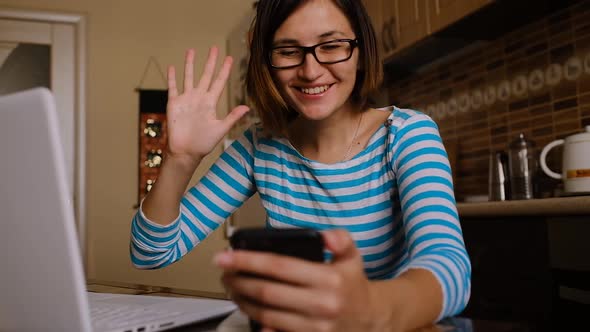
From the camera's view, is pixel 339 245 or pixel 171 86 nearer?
pixel 339 245

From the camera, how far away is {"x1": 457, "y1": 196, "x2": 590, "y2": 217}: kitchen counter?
150 centimetres

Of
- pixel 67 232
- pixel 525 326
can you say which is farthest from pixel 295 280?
pixel 525 326

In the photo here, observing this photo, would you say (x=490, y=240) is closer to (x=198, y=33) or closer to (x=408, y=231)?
(x=408, y=231)

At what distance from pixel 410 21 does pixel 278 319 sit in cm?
229

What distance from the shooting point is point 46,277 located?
1.68 ft

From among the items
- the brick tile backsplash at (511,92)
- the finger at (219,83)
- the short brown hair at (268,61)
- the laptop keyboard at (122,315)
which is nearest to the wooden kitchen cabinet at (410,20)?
the brick tile backsplash at (511,92)

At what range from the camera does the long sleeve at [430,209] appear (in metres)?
0.65

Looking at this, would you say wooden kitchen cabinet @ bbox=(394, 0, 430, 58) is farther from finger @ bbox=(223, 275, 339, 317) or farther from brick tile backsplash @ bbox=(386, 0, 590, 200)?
finger @ bbox=(223, 275, 339, 317)

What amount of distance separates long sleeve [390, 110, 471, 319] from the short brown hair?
0.14 m

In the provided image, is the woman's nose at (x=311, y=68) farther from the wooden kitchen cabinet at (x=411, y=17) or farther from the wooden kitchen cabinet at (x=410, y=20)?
the wooden kitchen cabinet at (x=410, y=20)

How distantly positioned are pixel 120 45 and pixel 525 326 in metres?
3.52

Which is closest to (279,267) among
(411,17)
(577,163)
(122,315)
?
(122,315)

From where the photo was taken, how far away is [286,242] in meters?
0.44

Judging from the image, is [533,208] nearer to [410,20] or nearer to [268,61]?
[268,61]
